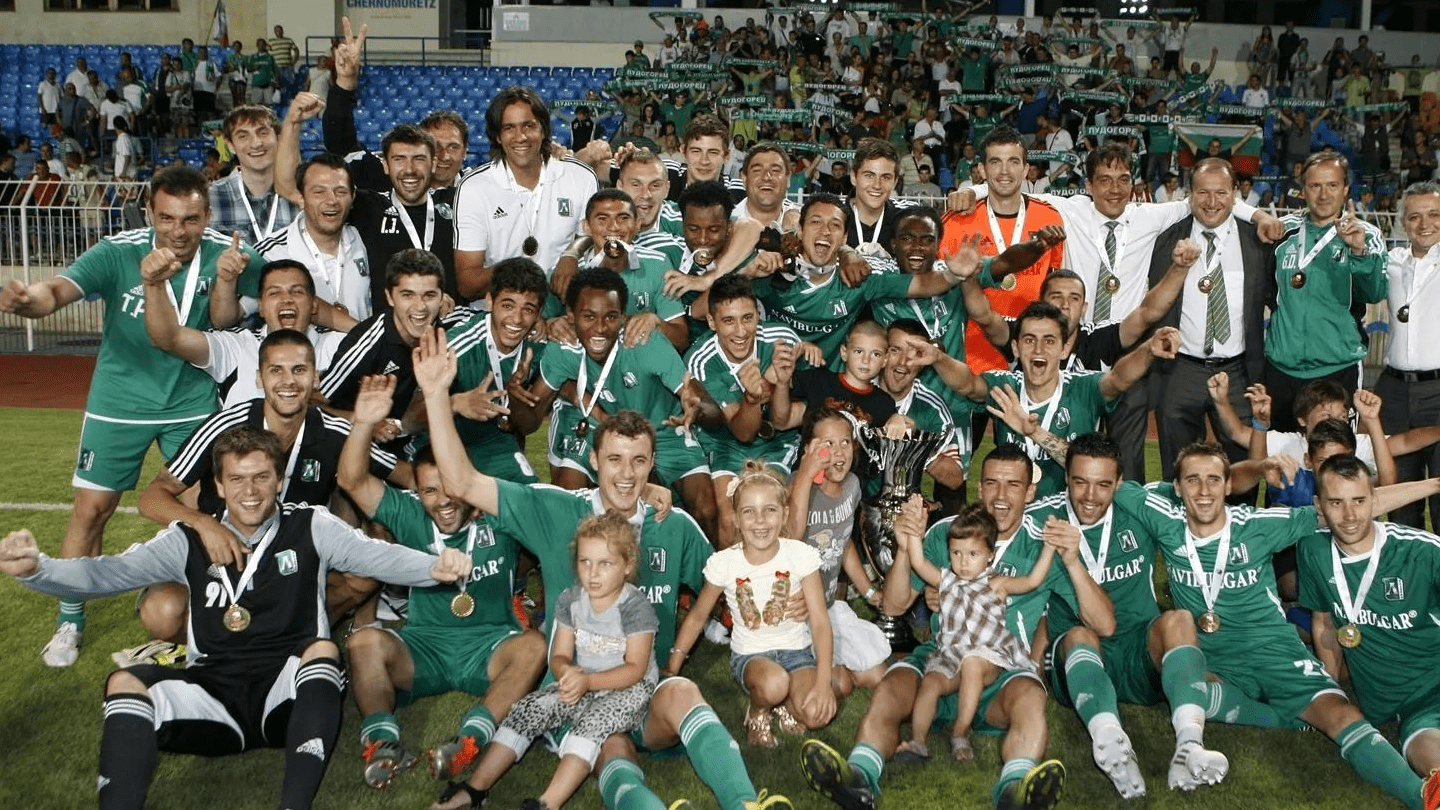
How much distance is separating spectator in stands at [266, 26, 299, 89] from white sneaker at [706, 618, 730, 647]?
20.2m

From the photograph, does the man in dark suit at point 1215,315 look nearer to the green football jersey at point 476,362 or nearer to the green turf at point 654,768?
the green turf at point 654,768

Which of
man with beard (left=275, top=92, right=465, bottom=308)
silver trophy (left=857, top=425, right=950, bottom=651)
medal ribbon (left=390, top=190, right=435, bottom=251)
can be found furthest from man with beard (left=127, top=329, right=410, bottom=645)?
silver trophy (left=857, top=425, right=950, bottom=651)

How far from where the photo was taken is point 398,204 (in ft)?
20.9

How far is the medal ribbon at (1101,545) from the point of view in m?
5.23

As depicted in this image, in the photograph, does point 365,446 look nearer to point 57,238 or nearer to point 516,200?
point 516,200

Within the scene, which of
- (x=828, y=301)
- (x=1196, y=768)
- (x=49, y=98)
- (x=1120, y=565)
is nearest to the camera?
(x=1196, y=768)

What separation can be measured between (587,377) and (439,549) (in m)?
1.12

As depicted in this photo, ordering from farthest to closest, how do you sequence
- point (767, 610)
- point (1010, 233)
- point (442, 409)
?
point (1010, 233) → point (767, 610) → point (442, 409)

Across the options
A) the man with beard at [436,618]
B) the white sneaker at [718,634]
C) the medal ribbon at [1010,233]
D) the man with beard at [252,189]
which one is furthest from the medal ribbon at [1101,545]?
the man with beard at [252,189]

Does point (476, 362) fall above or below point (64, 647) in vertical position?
above

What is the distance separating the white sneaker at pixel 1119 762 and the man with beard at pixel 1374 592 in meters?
1.13

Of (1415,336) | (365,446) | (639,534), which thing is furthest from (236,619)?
(1415,336)

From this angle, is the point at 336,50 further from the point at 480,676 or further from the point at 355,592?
the point at 480,676

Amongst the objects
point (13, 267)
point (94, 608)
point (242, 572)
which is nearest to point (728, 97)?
point (13, 267)
